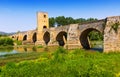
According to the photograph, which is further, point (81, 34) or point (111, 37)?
point (81, 34)

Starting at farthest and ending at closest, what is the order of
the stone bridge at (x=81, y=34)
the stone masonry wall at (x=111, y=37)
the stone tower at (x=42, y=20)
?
1. the stone tower at (x=42, y=20)
2. the stone bridge at (x=81, y=34)
3. the stone masonry wall at (x=111, y=37)

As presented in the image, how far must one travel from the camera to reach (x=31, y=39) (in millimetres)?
72938

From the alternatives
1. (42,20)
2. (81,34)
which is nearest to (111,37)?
(81,34)

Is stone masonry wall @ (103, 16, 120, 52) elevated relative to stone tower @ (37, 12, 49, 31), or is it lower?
lower

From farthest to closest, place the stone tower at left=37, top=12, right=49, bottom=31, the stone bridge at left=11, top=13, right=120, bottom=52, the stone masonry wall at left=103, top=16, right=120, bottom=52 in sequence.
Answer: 1. the stone tower at left=37, top=12, right=49, bottom=31
2. the stone bridge at left=11, top=13, right=120, bottom=52
3. the stone masonry wall at left=103, top=16, right=120, bottom=52

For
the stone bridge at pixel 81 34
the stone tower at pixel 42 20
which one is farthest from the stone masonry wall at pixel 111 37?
the stone tower at pixel 42 20

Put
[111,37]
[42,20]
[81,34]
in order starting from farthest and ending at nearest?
[42,20] < [81,34] < [111,37]

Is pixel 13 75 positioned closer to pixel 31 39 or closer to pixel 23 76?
pixel 23 76

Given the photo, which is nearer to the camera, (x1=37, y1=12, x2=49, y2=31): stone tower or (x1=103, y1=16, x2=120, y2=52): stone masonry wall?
(x1=103, y1=16, x2=120, y2=52): stone masonry wall

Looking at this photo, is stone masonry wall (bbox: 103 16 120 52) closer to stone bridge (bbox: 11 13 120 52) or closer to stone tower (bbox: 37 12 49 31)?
stone bridge (bbox: 11 13 120 52)

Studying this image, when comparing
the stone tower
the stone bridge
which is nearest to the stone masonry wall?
the stone bridge

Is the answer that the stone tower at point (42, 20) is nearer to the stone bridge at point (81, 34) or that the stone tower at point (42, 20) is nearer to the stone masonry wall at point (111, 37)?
the stone bridge at point (81, 34)

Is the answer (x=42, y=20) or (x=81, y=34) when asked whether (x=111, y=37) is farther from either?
(x=42, y=20)

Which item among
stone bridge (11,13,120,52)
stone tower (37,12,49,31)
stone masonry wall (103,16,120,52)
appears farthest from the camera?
stone tower (37,12,49,31)
